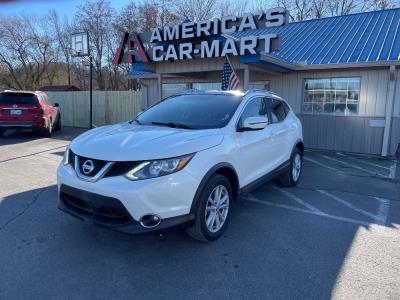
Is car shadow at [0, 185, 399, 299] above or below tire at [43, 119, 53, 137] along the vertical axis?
below

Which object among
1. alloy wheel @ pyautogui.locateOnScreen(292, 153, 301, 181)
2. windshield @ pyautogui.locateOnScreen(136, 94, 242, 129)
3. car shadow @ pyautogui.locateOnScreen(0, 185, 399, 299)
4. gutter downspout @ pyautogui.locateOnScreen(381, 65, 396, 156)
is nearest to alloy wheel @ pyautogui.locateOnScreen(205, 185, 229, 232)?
car shadow @ pyautogui.locateOnScreen(0, 185, 399, 299)

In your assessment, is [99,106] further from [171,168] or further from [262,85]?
[171,168]

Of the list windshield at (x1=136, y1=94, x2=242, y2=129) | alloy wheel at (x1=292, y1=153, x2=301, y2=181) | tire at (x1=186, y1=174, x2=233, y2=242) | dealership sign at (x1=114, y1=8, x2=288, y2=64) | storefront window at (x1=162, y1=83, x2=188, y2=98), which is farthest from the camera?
storefront window at (x1=162, y1=83, x2=188, y2=98)

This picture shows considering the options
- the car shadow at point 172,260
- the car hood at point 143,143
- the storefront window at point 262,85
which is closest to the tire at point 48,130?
the storefront window at point 262,85

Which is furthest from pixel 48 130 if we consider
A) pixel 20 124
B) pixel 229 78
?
pixel 229 78

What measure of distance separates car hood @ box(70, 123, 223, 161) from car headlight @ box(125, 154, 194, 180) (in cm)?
5

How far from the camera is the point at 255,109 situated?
4.92m

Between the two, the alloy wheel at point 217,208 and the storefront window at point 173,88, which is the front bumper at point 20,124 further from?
the alloy wheel at point 217,208

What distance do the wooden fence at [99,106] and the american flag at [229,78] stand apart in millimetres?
9093

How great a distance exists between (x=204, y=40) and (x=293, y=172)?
198 inches

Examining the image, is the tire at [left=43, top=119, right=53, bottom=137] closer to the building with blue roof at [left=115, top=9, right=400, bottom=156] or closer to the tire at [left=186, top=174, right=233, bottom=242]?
the building with blue roof at [left=115, top=9, right=400, bottom=156]

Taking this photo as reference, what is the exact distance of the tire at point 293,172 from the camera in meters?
6.16

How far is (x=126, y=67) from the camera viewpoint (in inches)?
1303

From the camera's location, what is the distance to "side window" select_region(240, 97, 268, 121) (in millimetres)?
4580
